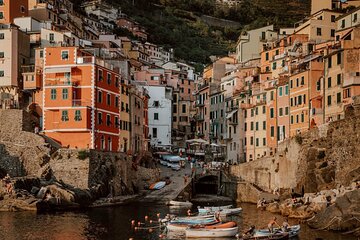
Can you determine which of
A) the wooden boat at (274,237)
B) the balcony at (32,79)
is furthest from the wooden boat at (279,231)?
the balcony at (32,79)

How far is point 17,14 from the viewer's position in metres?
97.1

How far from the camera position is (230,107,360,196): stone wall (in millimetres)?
62031

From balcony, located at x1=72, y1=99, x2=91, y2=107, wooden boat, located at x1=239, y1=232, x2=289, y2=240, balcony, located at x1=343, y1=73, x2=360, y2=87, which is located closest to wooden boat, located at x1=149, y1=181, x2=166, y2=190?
balcony, located at x1=72, y1=99, x2=91, y2=107

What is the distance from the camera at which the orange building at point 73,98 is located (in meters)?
72.2

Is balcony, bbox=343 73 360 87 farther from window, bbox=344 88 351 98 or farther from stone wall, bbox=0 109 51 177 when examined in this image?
stone wall, bbox=0 109 51 177

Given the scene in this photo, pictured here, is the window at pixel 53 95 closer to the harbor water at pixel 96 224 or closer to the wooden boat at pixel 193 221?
the harbor water at pixel 96 224

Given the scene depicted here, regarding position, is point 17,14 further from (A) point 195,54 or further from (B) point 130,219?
(A) point 195,54

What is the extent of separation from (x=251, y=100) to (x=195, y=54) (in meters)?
99.2

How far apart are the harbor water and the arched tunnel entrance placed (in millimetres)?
23154

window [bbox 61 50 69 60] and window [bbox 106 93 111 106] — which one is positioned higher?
window [bbox 61 50 69 60]

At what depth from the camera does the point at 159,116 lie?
113 metres

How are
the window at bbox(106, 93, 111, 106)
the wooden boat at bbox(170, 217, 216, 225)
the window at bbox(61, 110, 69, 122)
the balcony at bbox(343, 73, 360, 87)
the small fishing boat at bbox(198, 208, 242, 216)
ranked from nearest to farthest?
the wooden boat at bbox(170, 217, 216, 225) < the small fishing boat at bbox(198, 208, 242, 216) < the balcony at bbox(343, 73, 360, 87) < the window at bbox(61, 110, 69, 122) < the window at bbox(106, 93, 111, 106)

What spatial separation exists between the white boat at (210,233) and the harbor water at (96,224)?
305 cm

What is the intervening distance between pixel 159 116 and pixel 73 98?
41693 millimetres
